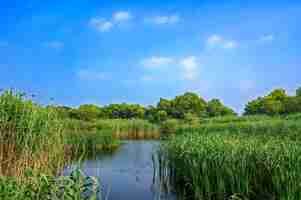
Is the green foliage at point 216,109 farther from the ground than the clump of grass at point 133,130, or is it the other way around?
the green foliage at point 216,109

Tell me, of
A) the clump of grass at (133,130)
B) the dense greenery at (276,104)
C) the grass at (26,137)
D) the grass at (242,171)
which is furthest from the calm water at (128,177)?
the dense greenery at (276,104)

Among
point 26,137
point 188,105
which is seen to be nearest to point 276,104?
point 188,105

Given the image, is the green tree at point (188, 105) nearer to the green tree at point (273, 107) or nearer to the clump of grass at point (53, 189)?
the green tree at point (273, 107)

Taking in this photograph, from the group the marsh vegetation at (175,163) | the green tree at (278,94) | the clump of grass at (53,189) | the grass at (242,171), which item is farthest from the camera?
the green tree at (278,94)

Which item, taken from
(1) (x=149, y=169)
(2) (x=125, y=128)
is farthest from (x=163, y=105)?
(1) (x=149, y=169)

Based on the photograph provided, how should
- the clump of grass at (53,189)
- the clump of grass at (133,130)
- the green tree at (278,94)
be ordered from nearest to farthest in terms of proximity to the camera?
the clump of grass at (53,189) < the clump of grass at (133,130) < the green tree at (278,94)

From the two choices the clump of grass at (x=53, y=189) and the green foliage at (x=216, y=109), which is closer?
the clump of grass at (x=53, y=189)

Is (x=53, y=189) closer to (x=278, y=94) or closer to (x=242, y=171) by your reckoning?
(x=242, y=171)

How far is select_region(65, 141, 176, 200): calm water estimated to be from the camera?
26.2 ft

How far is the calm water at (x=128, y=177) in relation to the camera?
7.98 meters

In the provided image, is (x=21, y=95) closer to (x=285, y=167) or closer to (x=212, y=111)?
(x=285, y=167)

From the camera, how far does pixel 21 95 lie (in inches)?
284

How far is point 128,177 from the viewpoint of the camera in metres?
10.2

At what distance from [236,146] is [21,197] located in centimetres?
487
